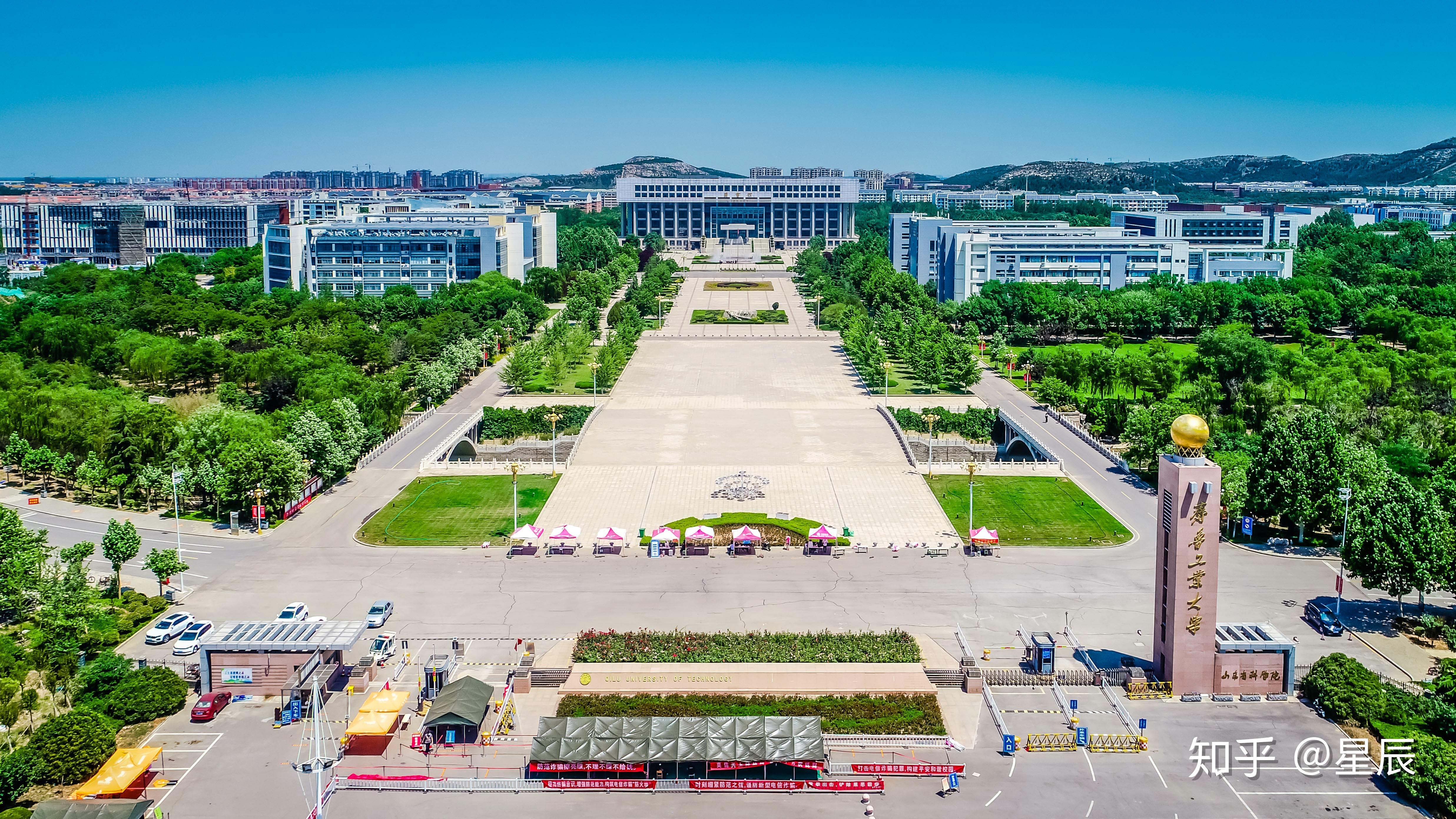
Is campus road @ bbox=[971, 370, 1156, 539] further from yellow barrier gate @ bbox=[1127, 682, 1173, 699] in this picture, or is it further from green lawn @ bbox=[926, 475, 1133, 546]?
yellow barrier gate @ bbox=[1127, 682, 1173, 699]

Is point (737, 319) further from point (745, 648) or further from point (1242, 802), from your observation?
point (1242, 802)

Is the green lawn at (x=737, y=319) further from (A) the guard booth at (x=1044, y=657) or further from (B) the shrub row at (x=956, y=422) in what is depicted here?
(A) the guard booth at (x=1044, y=657)

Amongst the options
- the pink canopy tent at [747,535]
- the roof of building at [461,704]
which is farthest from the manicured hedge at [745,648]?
the pink canopy tent at [747,535]

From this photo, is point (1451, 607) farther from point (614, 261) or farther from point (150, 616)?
point (614, 261)

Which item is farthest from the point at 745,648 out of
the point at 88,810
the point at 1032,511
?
the point at 1032,511

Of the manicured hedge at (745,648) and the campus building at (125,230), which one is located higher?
the campus building at (125,230)

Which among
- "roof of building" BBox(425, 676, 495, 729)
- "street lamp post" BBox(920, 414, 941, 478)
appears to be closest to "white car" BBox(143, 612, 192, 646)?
"roof of building" BBox(425, 676, 495, 729)

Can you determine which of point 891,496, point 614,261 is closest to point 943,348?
point 891,496
